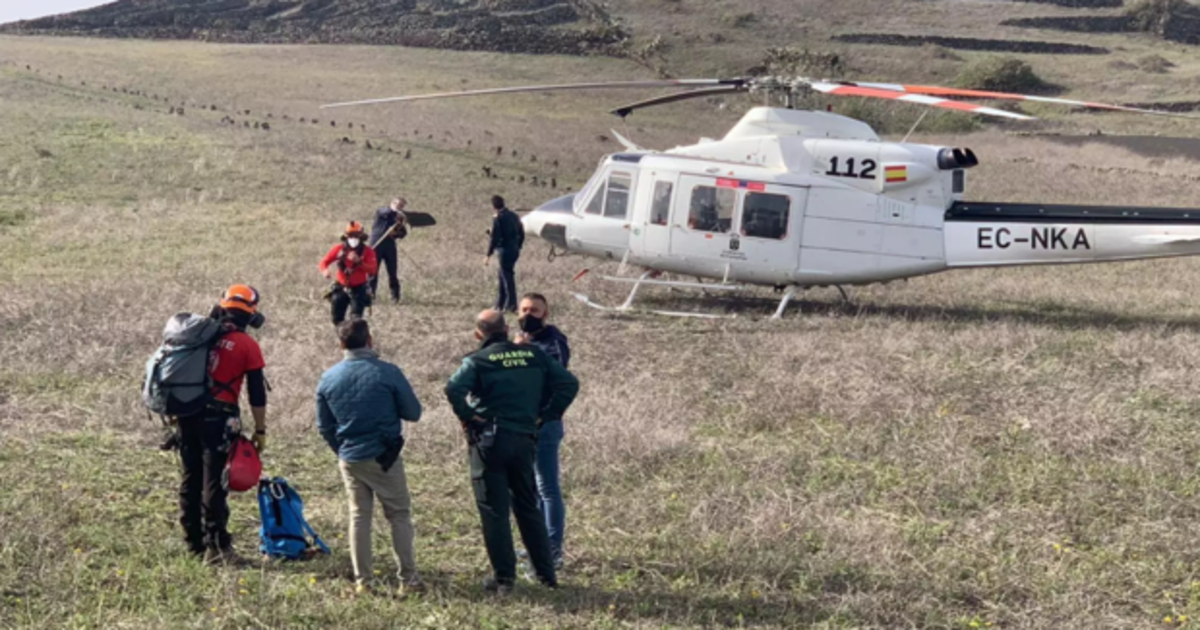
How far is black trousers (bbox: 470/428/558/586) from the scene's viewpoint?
5957mm

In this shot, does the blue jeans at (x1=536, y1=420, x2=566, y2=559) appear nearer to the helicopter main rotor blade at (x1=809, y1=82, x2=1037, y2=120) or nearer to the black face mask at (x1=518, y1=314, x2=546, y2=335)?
the black face mask at (x1=518, y1=314, x2=546, y2=335)

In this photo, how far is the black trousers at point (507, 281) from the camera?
14359 millimetres

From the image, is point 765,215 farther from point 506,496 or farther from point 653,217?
point 506,496

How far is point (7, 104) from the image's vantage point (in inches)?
1334

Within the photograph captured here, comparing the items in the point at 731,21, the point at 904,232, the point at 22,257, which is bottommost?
the point at 22,257

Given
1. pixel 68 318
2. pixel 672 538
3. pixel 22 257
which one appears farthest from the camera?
pixel 22 257

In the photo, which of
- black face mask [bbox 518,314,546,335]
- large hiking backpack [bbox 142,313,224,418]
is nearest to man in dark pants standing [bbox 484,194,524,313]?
black face mask [bbox 518,314,546,335]

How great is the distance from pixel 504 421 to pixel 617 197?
9.56 m

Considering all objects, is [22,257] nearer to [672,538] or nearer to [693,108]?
[672,538]

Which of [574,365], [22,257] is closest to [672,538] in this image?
[574,365]

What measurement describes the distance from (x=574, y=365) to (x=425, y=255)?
776 centimetres

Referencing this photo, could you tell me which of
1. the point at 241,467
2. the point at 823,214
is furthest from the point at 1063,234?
the point at 241,467

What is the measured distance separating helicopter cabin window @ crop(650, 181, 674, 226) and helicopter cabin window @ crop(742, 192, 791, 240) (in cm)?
102

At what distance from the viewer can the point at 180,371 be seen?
619cm
